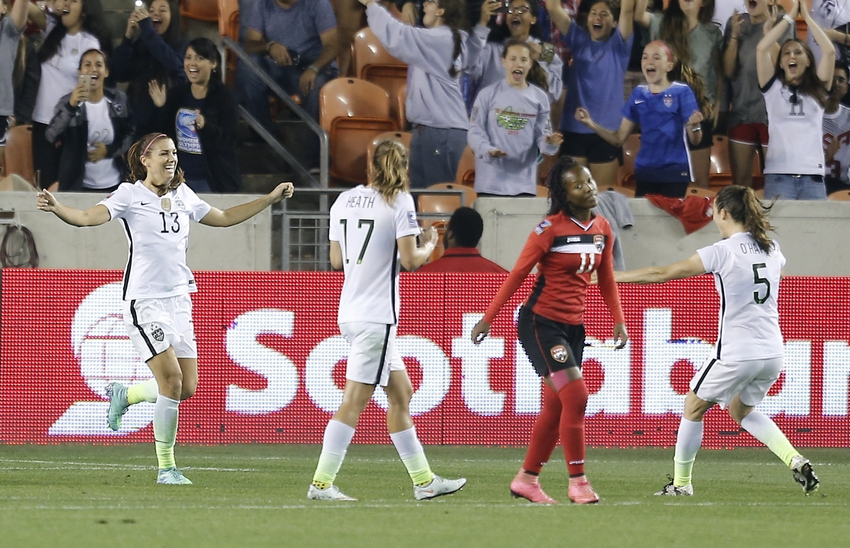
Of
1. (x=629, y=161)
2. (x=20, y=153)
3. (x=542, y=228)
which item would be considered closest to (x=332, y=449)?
(x=542, y=228)

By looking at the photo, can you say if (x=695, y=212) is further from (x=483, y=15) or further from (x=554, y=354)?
(x=554, y=354)

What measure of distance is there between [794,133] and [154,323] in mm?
7617

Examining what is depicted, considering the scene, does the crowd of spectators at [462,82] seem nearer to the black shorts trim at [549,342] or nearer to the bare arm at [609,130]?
the bare arm at [609,130]

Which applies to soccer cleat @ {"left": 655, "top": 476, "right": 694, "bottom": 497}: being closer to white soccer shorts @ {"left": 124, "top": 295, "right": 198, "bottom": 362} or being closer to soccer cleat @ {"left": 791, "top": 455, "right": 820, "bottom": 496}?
soccer cleat @ {"left": 791, "top": 455, "right": 820, "bottom": 496}

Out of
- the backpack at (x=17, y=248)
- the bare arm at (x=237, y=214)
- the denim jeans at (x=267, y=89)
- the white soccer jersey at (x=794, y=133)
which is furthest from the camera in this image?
the denim jeans at (x=267, y=89)

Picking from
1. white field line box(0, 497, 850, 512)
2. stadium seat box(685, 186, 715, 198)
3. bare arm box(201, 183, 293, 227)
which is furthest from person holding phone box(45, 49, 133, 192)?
white field line box(0, 497, 850, 512)

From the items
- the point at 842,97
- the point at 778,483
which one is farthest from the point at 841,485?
the point at 842,97

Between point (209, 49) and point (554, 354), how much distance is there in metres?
6.97

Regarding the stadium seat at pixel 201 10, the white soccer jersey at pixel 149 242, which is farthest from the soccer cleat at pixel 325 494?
the stadium seat at pixel 201 10

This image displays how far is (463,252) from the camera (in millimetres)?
11805

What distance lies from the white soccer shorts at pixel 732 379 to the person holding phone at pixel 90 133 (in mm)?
7140

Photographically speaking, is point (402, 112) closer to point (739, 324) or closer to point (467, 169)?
point (467, 169)

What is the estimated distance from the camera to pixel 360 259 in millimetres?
7188

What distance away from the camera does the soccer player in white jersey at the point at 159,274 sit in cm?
809
